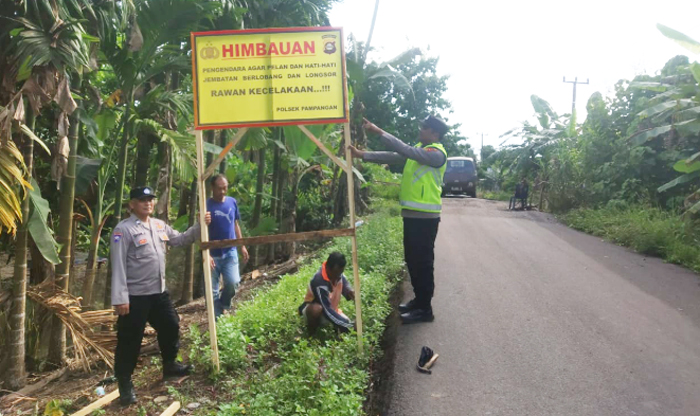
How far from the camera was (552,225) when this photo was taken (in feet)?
51.6

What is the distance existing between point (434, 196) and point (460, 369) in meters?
1.70

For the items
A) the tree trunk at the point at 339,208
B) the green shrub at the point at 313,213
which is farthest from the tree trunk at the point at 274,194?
the tree trunk at the point at 339,208

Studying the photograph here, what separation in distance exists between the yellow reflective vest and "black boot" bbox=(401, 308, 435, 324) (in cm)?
112

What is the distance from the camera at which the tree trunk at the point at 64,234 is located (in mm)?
6191

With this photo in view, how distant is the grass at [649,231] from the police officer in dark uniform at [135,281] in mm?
8386

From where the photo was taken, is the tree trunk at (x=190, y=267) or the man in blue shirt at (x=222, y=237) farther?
the tree trunk at (x=190, y=267)

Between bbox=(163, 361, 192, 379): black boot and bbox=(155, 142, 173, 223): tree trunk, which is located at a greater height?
bbox=(155, 142, 173, 223): tree trunk

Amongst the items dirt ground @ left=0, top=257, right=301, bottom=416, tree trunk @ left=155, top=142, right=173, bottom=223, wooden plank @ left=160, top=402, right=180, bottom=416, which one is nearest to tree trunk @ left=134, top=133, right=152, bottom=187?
tree trunk @ left=155, top=142, right=173, bottom=223

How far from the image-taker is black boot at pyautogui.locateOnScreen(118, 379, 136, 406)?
451 centimetres

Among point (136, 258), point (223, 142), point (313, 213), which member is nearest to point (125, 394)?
point (136, 258)

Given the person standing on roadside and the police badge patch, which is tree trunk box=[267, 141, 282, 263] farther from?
the police badge patch

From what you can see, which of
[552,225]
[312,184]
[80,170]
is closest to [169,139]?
[80,170]

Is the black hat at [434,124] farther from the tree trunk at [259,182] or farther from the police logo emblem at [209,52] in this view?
the tree trunk at [259,182]

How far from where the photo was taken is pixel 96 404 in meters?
4.43
